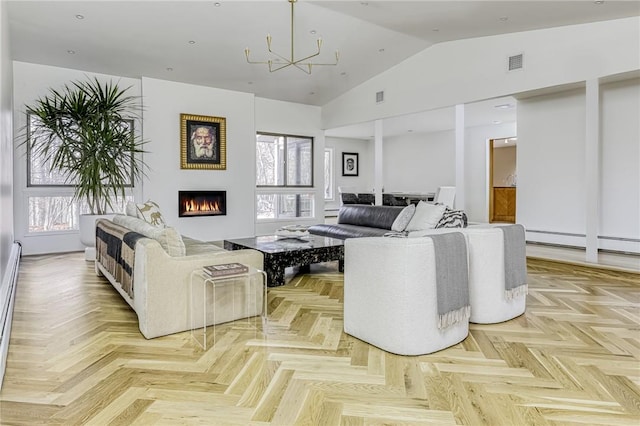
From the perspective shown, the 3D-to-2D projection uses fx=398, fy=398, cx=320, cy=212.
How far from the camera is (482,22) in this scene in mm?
5203

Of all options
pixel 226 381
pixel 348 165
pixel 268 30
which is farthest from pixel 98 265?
pixel 348 165

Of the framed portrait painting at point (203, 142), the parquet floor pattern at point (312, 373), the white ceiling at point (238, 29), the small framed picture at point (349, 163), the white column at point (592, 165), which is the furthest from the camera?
the small framed picture at point (349, 163)

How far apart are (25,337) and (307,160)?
6906mm

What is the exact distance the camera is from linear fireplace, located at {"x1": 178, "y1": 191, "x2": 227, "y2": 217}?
23.7 ft

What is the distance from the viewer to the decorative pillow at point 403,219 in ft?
16.9

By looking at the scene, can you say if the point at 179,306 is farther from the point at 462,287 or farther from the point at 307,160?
the point at 307,160

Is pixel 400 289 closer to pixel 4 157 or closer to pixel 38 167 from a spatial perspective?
pixel 4 157

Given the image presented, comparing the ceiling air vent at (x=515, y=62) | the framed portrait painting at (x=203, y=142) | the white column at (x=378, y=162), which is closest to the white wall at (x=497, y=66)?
the ceiling air vent at (x=515, y=62)

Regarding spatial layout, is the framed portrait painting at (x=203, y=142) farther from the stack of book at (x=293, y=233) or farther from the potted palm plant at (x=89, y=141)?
the stack of book at (x=293, y=233)

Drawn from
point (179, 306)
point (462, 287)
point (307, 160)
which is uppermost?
point (307, 160)

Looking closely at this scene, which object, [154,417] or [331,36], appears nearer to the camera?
[154,417]

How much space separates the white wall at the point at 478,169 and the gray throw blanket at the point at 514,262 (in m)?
6.97

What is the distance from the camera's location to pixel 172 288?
280 cm

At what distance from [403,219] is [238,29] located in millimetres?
3390
